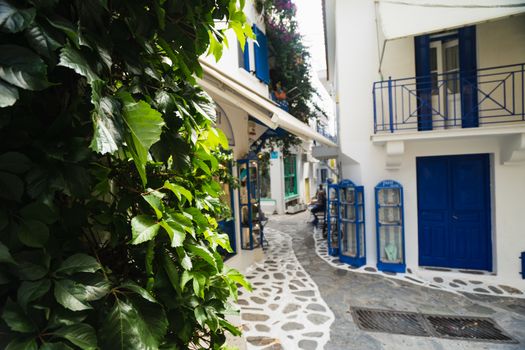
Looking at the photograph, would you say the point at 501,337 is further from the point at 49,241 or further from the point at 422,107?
the point at 49,241

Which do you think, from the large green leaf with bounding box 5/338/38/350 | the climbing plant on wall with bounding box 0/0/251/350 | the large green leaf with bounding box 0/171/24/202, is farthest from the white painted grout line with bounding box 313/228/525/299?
the large green leaf with bounding box 0/171/24/202

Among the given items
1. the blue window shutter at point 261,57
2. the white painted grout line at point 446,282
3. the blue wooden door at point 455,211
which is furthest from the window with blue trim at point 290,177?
the blue wooden door at point 455,211

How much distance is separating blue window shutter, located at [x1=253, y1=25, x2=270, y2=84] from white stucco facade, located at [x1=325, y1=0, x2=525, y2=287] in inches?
81.1

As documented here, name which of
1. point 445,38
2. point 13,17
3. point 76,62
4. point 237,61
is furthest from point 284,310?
point 445,38

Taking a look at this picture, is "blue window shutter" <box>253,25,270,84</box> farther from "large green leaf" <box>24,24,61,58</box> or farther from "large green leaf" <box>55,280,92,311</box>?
"large green leaf" <box>55,280,92,311</box>

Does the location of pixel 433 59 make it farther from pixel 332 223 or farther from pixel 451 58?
pixel 332 223

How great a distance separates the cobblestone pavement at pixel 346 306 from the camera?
3850 millimetres

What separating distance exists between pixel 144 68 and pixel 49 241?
658 millimetres

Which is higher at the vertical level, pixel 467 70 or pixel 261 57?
pixel 261 57

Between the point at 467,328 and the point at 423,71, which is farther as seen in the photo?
the point at 423,71

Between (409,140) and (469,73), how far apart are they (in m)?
2.02

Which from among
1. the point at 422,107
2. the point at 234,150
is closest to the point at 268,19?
the point at 234,150

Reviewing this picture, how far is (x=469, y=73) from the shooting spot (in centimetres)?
621

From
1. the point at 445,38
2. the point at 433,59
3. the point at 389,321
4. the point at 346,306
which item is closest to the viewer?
the point at 389,321
